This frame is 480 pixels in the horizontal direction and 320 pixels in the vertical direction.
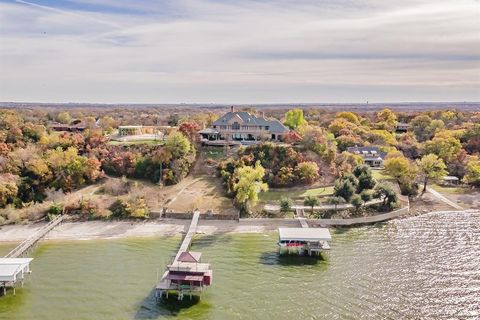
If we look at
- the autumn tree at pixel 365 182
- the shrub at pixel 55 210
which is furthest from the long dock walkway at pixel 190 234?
the autumn tree at pixel 365 182

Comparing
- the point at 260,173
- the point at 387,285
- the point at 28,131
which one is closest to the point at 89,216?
the point at 260,173

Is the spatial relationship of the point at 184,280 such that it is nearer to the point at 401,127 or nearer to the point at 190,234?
the point at 190,234

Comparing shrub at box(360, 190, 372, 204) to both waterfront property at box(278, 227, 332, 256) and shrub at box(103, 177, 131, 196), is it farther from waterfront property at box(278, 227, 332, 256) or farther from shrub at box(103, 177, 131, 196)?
shrub at box(103, 177, 131, 196)

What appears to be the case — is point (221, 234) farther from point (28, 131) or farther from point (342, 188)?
point (28, 131)

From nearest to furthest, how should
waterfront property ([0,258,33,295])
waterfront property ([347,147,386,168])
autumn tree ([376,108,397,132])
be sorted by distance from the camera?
waterfront property ([0,258,33,295]) → waterfront property ([347,147,386,168]) → autumn tree ([376,108,397,132])

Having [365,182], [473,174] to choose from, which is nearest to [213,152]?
[365,182]

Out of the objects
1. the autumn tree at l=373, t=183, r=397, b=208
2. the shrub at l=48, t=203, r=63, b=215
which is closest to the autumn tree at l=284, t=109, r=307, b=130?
the autumn tree at l=373, t=183, r=397, b=208

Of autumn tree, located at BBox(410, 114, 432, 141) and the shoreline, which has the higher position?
autumn tree, located at BBox(410, 114, 432, 141)
